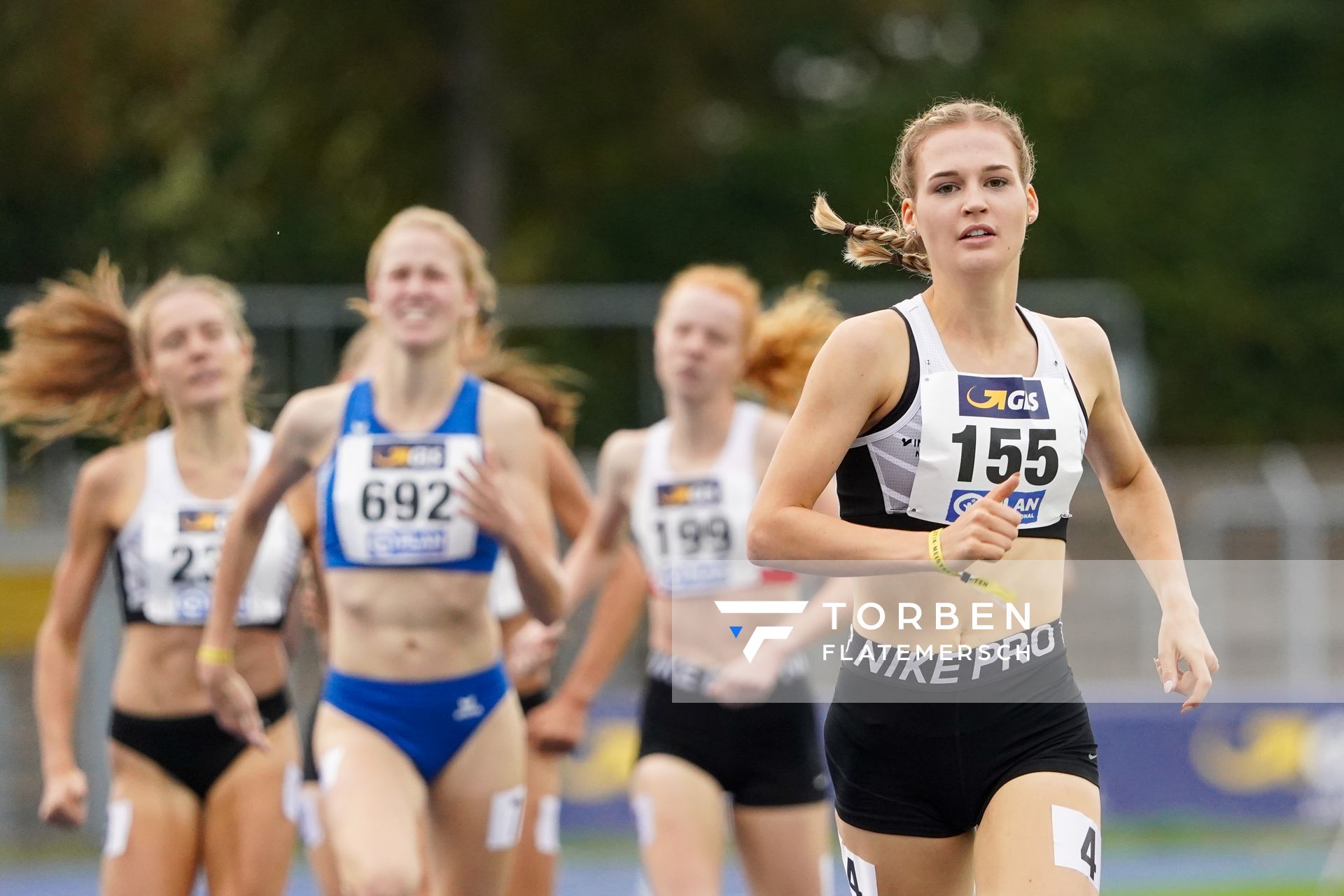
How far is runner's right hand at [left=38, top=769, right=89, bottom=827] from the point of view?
6.02 metres

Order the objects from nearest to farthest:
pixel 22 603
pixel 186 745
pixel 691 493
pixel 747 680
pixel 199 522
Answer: pixel 186 745
pixel 747 680
pixel 199 522
pixel 691 493
pixel 22 603

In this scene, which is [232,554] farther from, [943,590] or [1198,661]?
[1198,661]

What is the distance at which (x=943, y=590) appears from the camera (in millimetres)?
4219

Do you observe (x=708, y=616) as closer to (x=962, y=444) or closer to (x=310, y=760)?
(x=310, y=760)

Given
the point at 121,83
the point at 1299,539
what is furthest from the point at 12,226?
the point at 1299,539

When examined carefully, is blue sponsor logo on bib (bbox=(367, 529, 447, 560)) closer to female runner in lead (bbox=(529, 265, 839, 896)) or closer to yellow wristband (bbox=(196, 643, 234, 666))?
yellow wristband (bbox=(196, 643, 234, 666))

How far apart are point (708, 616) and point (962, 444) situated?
2674mm

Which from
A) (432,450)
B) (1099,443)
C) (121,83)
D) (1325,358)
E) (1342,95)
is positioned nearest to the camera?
(1099,443)

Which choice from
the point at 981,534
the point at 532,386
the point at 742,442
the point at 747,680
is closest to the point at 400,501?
the point at 747,680

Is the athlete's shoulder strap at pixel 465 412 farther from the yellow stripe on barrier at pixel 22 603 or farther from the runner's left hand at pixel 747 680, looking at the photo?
the yellow stripe on barrier at pixel 22 603

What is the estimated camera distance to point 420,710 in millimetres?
5570

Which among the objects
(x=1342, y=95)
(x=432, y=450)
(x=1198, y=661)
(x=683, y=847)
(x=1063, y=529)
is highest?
(x=1342, y=95)

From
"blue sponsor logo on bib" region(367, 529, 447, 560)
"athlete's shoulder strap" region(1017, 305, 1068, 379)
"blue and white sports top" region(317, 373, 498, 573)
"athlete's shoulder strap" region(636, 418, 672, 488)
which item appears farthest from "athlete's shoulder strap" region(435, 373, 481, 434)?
"athlete's shoulder strap" region(1017, 305, 1068, 379)

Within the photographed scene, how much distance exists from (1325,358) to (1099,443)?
19.8 m
